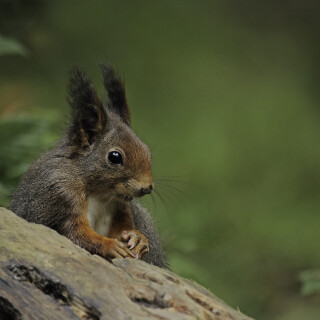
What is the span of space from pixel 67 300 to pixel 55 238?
0.58 m

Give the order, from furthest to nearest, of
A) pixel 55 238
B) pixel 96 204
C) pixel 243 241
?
pixel 243 241, pixel 96 204, pixel 55 238

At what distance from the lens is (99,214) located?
4.26 meters

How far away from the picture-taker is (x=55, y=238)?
3691 mm

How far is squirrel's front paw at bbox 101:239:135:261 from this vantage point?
384 cm

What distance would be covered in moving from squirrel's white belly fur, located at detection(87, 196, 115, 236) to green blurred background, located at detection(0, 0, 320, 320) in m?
4.21

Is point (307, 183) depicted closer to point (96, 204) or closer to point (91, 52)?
point (91, 52)

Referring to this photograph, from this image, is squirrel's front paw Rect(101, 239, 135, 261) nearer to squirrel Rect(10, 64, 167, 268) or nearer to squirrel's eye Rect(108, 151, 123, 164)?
squirrel Rect(10, 64, 167, 268)

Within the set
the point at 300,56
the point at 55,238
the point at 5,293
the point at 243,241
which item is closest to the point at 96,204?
the point at 55,238

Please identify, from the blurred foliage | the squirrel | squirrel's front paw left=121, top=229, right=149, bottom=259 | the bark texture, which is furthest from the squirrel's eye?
the blurred foliage

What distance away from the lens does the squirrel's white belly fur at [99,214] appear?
4195 mm

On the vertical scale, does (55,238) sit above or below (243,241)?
below

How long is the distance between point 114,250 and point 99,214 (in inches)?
17.5

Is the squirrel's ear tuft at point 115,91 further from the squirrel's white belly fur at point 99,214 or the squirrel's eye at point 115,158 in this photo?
the squirrel's white belly fur at point 99,214

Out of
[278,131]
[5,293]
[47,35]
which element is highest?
[278,131]
